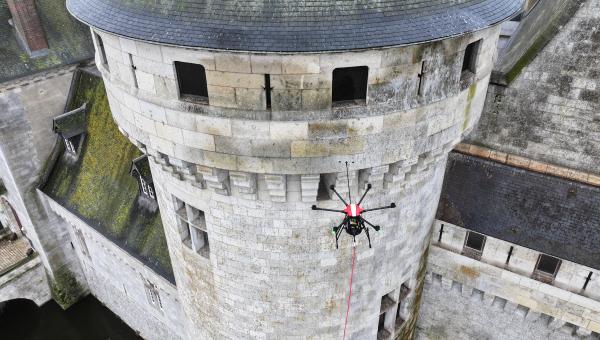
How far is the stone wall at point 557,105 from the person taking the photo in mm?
9305

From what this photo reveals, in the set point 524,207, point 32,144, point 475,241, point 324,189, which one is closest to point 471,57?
point 324,189

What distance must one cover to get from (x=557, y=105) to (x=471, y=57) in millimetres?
3368

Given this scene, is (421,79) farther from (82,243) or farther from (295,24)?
(82,243)

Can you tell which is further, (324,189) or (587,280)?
(587,280)

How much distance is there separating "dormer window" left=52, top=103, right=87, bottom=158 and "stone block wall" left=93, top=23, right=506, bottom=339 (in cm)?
933

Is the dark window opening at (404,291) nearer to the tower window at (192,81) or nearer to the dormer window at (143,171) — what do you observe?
the tower window at (192,81)

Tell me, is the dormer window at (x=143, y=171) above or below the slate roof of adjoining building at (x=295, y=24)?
below

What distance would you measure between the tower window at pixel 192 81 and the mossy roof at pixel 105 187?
8294mm

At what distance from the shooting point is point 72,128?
17.4 m

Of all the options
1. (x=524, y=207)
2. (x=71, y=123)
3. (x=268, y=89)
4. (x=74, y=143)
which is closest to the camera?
(x=268, y=89)

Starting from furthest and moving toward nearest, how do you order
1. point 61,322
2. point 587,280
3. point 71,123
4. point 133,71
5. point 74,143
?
1. point 61,322
2. point 74,143
3. point 71,123
4. point 587,280
5. point 133,71

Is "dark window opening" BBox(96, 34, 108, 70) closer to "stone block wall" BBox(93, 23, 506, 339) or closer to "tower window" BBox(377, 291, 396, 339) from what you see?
"stone block wall" BBox(93, 23, 506, 339)

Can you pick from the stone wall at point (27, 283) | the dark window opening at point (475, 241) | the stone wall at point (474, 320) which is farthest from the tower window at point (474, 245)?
the stone wall at point (27, 283)

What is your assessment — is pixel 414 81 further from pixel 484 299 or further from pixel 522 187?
pixel 484 299
